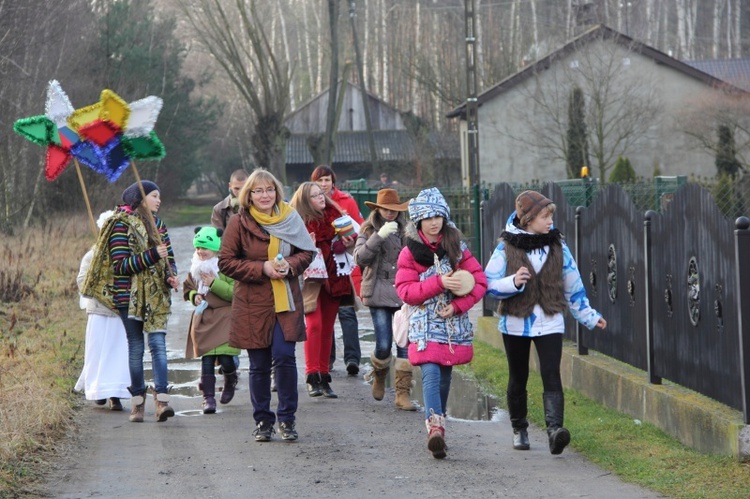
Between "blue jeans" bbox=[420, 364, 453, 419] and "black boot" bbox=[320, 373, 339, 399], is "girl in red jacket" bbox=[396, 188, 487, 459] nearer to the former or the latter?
"blue jeans" bbox=[420, 364, 453, 419]

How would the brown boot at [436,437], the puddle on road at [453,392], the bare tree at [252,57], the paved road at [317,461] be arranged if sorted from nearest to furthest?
the paved road at [317,461], the brown boot at [436,437], the puddle on road at [453,392], the bare tree at [252,57]

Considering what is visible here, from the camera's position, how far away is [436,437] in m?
7.48

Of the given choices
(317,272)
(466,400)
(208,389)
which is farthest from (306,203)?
(466,400)

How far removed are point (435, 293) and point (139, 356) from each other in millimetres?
2782

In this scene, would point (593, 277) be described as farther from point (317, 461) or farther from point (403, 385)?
point (317, 461)

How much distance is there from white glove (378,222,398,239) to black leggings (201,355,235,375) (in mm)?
1569

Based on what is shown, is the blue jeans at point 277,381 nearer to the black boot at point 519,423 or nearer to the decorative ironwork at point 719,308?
the black boot at point 519,423

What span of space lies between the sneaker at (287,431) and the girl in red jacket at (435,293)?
1014 mm

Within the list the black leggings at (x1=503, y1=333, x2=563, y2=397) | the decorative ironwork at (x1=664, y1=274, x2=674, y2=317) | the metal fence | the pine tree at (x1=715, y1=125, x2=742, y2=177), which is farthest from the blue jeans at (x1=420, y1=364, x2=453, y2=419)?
the pine tree at (x1=715, y1=125, x2=742, y2=177)

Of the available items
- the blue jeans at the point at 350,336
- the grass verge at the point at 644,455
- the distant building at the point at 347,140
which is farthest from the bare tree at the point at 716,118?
the grass verge at the point at 644,455

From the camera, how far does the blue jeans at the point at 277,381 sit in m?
8.31

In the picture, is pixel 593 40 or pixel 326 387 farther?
pixel 593 40

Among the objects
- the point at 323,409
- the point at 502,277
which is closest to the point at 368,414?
the point at 323,409

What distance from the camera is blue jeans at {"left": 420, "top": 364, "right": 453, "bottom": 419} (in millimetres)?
7766
